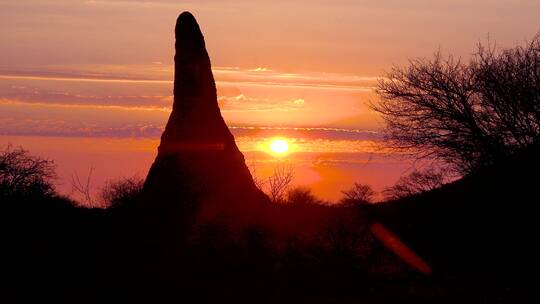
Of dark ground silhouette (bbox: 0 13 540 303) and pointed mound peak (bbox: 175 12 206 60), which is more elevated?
pointed mound peak (bbox: 175 12 206 60)

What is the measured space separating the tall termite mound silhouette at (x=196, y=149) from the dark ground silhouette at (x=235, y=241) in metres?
0.04

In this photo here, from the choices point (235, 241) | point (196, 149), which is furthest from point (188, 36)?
point (235, 241)

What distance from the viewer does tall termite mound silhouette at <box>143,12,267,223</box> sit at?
31.7 m

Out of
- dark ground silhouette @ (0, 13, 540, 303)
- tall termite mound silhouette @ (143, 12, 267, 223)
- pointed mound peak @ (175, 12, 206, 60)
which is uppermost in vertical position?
pointed mound peak @ (175, 12, 206, 60)

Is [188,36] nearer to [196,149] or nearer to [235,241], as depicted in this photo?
[196,149]

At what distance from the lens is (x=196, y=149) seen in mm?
32125

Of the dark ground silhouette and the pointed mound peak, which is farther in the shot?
the pointed mound peak

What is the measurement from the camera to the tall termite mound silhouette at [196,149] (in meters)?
31.7

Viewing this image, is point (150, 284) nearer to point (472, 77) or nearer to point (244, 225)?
point (244, 225)

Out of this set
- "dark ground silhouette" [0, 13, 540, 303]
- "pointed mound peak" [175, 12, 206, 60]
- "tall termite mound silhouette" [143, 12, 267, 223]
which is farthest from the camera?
"pointed mound peak" [175, 12, 206, 60]

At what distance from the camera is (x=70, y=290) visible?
21328 millimetres

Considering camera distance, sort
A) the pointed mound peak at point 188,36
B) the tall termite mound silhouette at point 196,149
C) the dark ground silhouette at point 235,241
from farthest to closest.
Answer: the pointed mound peak at point 188,36, the tall termite mound silhouette at point 196,149, the dark ground silhouette at point 235,241

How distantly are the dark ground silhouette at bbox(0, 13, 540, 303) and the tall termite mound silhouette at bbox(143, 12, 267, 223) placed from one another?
1.7 inches

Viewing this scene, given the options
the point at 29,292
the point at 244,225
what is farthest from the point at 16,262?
the point at 244,225
